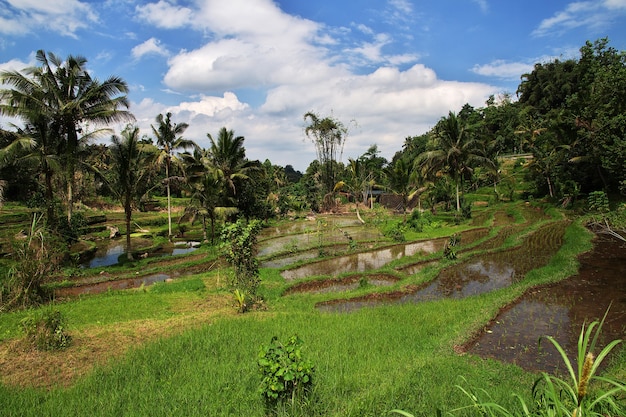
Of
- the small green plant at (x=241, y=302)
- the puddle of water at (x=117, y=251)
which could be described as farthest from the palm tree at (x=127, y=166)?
the small green plant at (x=241, y=302)

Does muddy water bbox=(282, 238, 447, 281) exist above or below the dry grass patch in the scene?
below

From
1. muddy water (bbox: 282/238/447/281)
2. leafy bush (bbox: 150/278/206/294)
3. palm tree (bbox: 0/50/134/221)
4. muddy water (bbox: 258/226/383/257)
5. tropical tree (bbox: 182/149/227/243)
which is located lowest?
muddy water (bbox: 282/238/447/281)

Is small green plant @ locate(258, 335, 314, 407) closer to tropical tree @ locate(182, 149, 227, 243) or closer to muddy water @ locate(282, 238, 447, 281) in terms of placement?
muddy water @ locate(282, 238, 447, 281)

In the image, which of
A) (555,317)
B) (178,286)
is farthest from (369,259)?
(555,317)

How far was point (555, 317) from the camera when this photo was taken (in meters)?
8.55

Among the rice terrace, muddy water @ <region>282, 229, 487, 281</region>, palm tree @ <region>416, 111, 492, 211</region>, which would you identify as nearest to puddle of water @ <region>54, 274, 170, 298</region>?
the rice terrace

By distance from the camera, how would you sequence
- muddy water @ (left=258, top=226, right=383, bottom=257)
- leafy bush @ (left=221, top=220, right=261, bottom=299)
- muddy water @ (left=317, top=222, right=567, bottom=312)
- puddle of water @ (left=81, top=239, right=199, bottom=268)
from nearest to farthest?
1. leafy bush @ (left=221, top=220, right=261, bottom=299)
2. muddy water @ (left=317, top=222, right=567, bottom=312)
3. puddle of water @ (left=81, top=239, right=199, bottom=268)
4. muddy water @ (left=258, top=226, right=383, bottom=257)

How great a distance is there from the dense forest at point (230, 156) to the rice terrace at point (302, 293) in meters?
0.14

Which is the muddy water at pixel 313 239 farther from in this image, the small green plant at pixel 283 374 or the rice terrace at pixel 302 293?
the small green plant at pixel 283 374

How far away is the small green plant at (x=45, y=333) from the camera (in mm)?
6391

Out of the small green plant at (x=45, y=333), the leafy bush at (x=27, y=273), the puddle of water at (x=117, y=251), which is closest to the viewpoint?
the small green plant at (x=45, y=333)

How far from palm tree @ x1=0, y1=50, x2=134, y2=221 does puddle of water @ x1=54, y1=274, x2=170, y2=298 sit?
5482 millimetres

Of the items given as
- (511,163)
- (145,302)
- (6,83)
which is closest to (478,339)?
(145,302)

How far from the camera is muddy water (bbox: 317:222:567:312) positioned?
11178 mm
